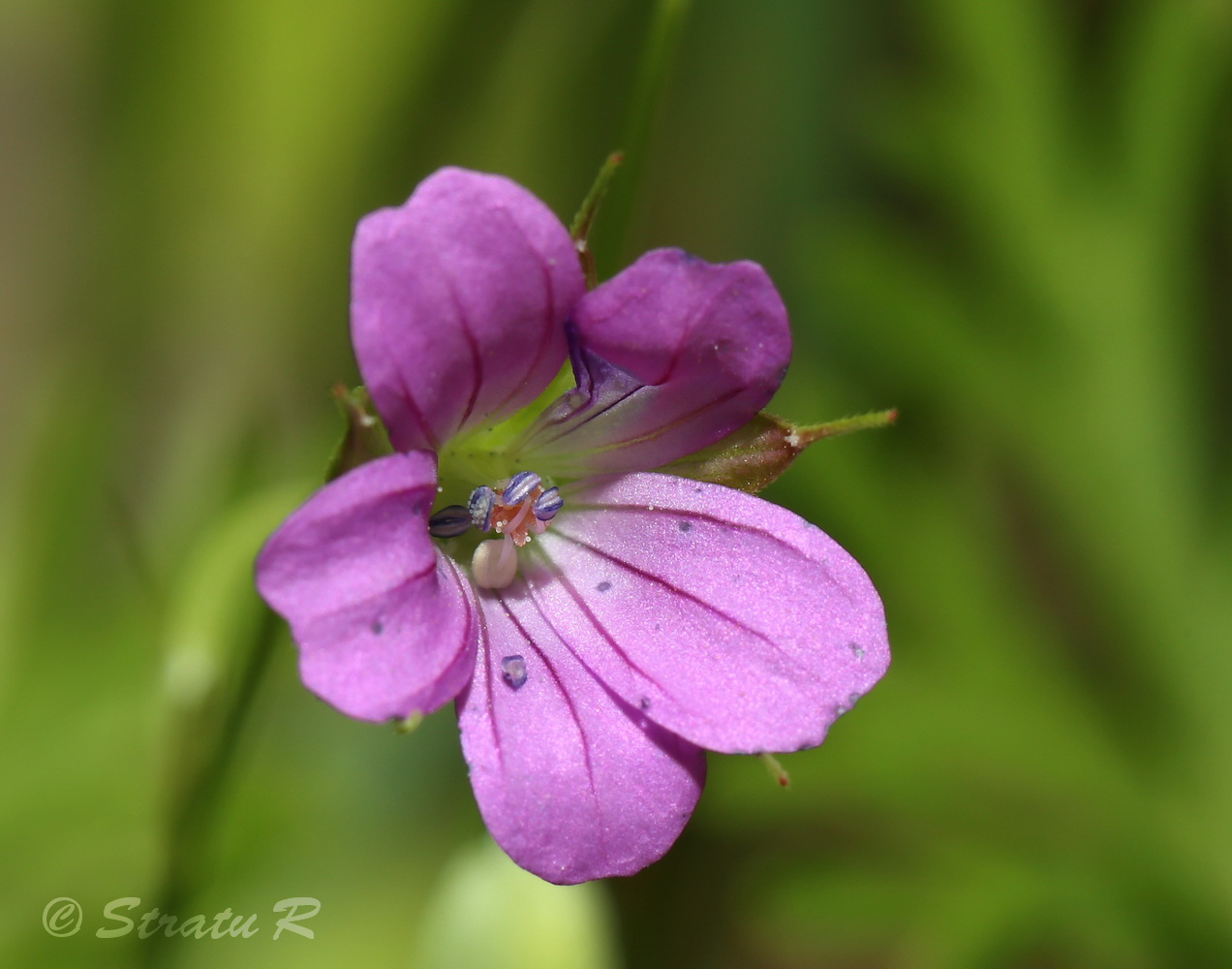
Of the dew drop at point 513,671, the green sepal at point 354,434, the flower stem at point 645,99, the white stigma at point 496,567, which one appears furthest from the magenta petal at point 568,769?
the flower stem at point 645,99

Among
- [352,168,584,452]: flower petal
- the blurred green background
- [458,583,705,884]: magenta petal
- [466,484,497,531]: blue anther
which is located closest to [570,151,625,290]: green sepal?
[352,168,584,452]: flower petal

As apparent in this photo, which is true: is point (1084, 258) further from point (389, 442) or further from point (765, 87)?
point (389, 442)

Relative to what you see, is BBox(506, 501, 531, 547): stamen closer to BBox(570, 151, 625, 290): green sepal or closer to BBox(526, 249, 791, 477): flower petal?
BBox(526, 249, 791, 477): flower petal

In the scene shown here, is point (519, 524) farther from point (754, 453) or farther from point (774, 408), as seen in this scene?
point (774, 408)

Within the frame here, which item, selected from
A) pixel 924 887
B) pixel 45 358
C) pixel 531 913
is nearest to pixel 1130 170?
pixel 924 887

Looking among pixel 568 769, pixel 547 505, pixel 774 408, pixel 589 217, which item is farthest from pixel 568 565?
pixel 774 408

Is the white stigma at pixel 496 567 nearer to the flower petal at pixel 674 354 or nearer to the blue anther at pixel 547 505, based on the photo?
the blue anther at pixel 547 505
